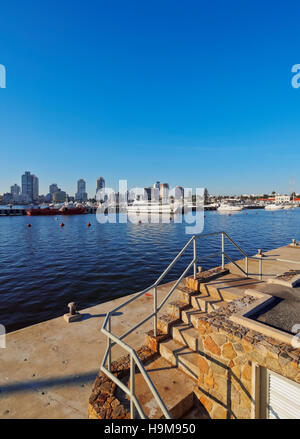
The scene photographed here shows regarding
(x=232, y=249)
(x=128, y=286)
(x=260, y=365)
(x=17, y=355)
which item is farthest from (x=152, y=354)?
(x=232, y=249)

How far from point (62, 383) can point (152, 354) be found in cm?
193

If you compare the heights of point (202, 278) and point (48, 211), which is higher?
point (48, 211)

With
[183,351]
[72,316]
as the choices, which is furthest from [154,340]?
[72,316]

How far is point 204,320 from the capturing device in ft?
12.3

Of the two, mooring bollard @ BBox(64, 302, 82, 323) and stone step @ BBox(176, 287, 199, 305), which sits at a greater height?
stone step @ BBox(176, 287, 199, 305)

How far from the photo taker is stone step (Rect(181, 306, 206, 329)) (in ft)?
16.2

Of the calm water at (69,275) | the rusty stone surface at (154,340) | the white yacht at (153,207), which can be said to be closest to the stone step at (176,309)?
the rusty stone surface at (154,340)

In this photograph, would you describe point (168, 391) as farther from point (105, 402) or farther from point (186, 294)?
point (186, 294)

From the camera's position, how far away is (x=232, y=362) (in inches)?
129

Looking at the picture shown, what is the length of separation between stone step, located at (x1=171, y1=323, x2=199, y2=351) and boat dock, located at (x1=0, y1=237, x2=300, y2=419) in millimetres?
1207

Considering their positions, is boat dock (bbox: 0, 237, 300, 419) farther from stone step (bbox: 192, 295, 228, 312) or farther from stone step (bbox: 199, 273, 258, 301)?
stone step (bbox: 192, 295, 228, 312)

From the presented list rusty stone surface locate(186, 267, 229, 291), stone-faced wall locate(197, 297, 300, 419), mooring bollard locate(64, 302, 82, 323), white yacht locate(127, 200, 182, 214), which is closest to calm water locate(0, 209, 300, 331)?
mooring bollard locate(64, 302, 82, 323)

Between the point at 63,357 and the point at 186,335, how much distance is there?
10.1 ft
